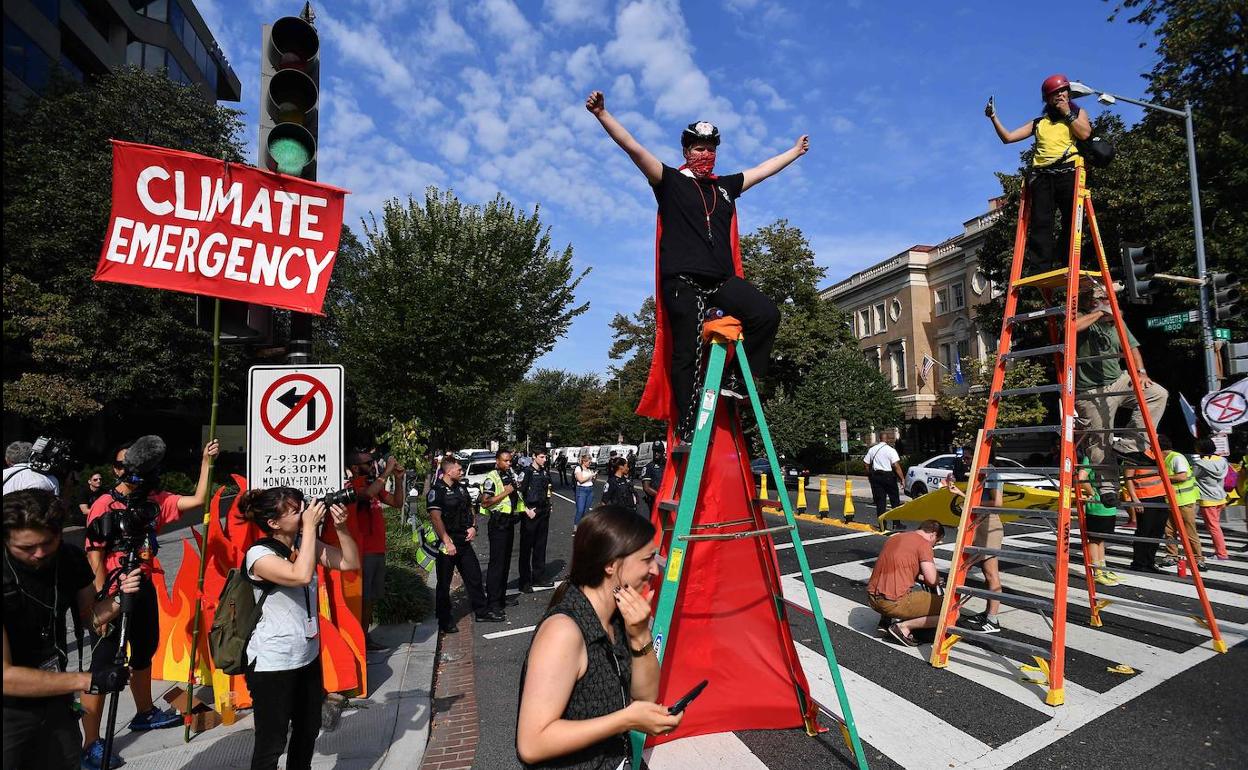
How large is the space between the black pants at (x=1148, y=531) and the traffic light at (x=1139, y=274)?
2802mm

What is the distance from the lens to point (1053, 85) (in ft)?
18.6

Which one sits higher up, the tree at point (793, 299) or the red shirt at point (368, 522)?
the tree at point (793, 299)

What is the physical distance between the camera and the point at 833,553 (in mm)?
10688

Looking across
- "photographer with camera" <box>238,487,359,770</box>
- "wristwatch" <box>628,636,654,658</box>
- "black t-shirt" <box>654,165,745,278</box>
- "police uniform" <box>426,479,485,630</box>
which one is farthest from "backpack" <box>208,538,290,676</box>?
"police uniform" <box>426,479,485,630</box>

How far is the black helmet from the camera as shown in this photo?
4.10m

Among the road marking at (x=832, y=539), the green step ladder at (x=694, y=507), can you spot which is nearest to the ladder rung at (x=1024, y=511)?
the green step ladder at (x=694, y=507)

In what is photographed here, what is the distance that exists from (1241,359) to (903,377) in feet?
128

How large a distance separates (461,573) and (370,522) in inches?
64.0

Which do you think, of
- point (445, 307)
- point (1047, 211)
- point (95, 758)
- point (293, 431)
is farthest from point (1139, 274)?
point (445, 307)

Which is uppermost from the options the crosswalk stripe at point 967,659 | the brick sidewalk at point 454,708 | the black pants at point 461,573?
the black pants at point 461,573

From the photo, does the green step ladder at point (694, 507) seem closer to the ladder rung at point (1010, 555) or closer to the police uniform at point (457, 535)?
the ladder rung at point (1010, 555)

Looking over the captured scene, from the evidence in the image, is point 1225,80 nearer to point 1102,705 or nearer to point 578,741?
point 1102,705

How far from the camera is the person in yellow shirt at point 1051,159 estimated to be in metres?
5.64

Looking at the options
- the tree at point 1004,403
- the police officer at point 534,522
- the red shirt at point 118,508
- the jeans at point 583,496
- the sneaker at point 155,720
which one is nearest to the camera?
the red shirt at point 118,508
